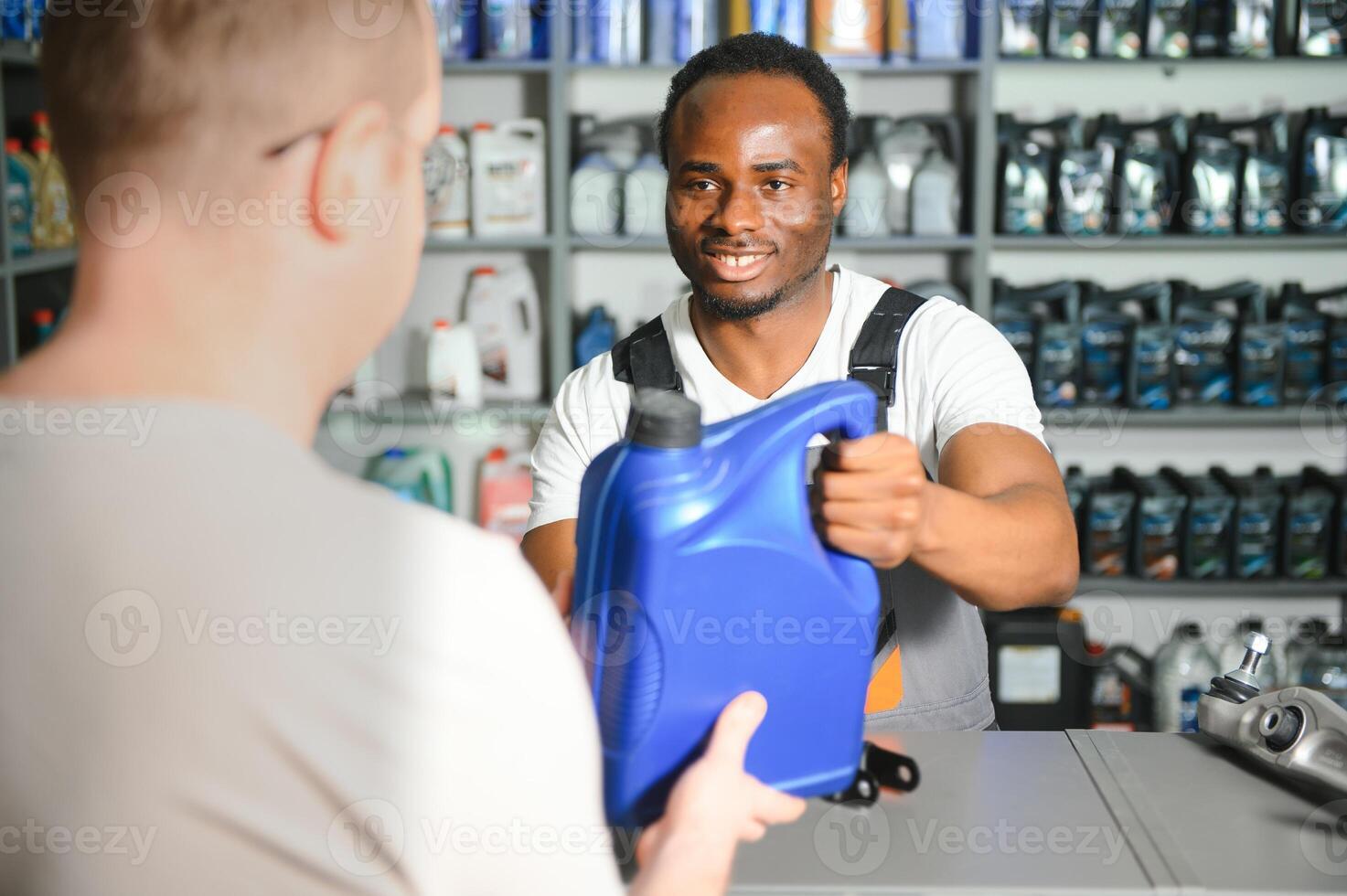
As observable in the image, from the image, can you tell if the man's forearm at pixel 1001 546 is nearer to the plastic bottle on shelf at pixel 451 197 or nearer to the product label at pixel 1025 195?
the product label at pixel 1025 195

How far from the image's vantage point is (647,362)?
1.70 m

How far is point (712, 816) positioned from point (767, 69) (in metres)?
1.19

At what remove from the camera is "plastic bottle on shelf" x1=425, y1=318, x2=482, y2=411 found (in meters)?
3.32

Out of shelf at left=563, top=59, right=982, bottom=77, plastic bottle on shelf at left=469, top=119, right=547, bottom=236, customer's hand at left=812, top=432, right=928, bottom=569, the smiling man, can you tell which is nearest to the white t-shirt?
the smiling man

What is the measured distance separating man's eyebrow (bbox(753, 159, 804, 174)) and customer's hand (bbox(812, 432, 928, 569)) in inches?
28.0

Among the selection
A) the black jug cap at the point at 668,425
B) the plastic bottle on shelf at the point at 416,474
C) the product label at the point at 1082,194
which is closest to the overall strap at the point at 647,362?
the black jug cap at the point at 668,425

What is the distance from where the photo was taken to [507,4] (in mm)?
3166

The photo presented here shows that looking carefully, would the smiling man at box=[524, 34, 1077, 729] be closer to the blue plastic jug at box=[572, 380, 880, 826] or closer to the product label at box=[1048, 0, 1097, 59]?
the blue plastic jug at box=[572, 380, 880, 826]

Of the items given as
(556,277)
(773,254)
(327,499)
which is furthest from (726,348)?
(556,277)

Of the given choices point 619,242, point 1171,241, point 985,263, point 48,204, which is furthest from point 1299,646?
point 48,204

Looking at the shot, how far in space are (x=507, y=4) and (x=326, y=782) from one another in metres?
2.88

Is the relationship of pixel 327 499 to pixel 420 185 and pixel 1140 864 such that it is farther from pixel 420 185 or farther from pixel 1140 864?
pixel 1140 864

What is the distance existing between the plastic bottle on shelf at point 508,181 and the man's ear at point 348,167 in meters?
2.64

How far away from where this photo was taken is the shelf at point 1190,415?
3182mm
